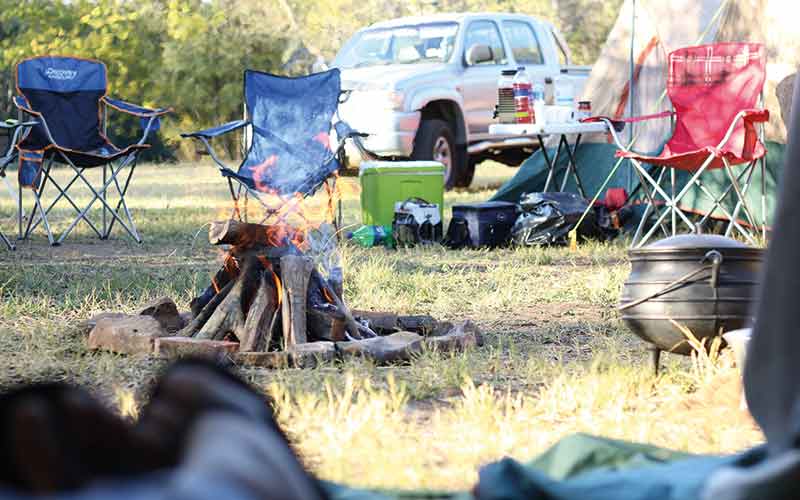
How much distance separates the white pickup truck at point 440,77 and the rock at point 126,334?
5837 millimetres

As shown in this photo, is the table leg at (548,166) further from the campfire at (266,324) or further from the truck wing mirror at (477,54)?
the campfire at (266,324)

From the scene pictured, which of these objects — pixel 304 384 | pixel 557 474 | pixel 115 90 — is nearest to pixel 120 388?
pixel 304 384

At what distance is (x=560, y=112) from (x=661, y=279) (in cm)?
394

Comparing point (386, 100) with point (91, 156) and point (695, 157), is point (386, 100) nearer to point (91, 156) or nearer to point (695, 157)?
point (91, 156)

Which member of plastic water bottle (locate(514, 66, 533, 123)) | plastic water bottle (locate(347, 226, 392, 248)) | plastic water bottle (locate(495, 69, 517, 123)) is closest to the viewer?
plastic water bottle (locate(347, 226, 392, 248))

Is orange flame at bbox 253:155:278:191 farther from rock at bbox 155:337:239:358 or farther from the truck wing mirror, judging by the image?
the truck wing mirror

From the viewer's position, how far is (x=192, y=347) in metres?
3.71

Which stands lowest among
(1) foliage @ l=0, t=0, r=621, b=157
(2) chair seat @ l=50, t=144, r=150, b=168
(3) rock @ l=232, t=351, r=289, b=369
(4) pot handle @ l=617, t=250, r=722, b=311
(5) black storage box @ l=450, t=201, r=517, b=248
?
(1) foliage @ l=0, t=0, r=621, b=157

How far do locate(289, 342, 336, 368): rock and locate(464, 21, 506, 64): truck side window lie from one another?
7.21 meters

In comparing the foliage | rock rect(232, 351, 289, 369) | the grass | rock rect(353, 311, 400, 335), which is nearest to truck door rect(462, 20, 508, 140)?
the grass

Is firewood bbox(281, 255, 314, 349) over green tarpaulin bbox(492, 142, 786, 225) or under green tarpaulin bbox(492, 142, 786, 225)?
over

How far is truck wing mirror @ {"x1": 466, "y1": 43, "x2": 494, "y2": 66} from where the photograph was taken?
10445mm

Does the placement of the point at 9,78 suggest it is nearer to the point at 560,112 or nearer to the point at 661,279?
the point at 560,112

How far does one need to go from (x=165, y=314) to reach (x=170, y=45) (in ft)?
60.3
